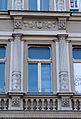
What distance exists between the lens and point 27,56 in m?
16.8

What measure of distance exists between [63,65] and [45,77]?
0.98 meters

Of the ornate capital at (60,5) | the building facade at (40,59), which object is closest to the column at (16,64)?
the building facade at (40,59)

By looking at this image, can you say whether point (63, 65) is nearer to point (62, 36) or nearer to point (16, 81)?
point (62, 36)

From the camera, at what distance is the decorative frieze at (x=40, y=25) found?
56.0ft

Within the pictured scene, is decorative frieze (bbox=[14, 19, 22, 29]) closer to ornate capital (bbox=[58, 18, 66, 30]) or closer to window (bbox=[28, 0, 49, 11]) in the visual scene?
window (bbox=[28, 0, 49, 11])

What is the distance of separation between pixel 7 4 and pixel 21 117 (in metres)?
5.53

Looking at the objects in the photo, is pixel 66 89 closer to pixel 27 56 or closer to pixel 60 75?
pixel 60 75

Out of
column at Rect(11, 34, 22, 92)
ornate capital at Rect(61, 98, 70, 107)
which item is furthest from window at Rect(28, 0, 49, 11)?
ornate capital at Rect(61, 98, 70, 107)

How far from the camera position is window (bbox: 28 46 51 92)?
16422mm

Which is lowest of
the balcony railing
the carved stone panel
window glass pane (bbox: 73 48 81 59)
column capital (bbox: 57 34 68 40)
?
the balcony railing

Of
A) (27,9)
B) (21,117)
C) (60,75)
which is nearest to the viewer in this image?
(21,117)

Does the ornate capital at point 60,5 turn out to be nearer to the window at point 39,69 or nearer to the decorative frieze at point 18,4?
the decorative frieze at point 18,4

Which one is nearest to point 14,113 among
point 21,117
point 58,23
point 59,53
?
point 21,117

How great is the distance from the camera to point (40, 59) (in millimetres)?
16828
